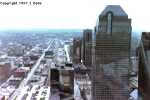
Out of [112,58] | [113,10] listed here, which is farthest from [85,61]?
[113,10]

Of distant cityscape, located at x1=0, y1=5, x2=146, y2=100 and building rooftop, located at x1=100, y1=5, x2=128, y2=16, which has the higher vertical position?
building rooftop, located at x1=100, y1=5, x2=128, y2=16

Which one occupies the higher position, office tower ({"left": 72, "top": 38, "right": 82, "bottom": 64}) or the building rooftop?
the building rooftop

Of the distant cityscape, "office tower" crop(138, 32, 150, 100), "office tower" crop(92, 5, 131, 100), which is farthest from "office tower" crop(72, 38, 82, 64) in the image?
"office tower" crop(138, 32, 150, 100)

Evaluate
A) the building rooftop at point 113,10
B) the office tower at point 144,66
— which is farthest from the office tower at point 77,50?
the office tower at point 144,66

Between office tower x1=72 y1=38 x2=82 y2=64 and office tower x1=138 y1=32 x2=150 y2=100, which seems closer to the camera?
office tower x1=138 y1=32 x2=150 y2=100

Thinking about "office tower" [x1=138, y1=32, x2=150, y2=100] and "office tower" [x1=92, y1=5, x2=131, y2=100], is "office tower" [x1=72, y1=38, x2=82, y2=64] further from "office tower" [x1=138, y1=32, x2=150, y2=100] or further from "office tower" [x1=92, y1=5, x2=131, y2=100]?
"office tower" [x1=138, y1=32, x2=150, y2=100]

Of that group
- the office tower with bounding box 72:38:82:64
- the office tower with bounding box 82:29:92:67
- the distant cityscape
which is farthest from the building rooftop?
the office tower with bounding box 72:38:82:64

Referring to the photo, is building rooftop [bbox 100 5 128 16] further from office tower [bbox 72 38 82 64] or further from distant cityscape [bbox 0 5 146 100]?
office tower [bbox 72 38 82 64]

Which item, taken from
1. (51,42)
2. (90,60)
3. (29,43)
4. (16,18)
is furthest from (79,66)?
(16,18)
